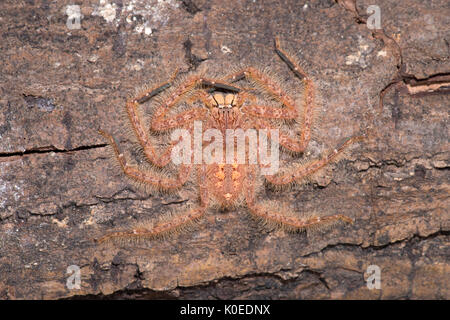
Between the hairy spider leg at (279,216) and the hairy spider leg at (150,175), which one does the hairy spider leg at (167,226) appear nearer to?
the hairy spider leg at (150,175)

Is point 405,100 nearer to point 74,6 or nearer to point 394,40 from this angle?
point 394,40

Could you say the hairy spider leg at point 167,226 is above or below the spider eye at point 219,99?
below

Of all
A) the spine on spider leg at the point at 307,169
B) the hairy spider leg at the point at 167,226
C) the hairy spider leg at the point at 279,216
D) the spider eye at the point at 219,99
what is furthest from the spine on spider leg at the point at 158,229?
the spider eye at the point at 219,99

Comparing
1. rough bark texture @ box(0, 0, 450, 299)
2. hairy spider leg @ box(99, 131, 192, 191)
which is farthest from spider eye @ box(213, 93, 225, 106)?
hairy spider leg @ box(99, 131, 192, 191)

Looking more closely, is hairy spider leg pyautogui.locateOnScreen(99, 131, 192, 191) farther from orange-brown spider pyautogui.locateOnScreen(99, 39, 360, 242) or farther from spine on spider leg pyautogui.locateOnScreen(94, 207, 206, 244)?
spine on spider leg pyautogui.locateOnScreen(94, 207, 206, 244)

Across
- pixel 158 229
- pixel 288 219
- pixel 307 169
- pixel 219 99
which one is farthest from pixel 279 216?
pixel 219 99

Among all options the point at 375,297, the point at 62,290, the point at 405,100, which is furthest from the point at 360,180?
the point at 62,290
